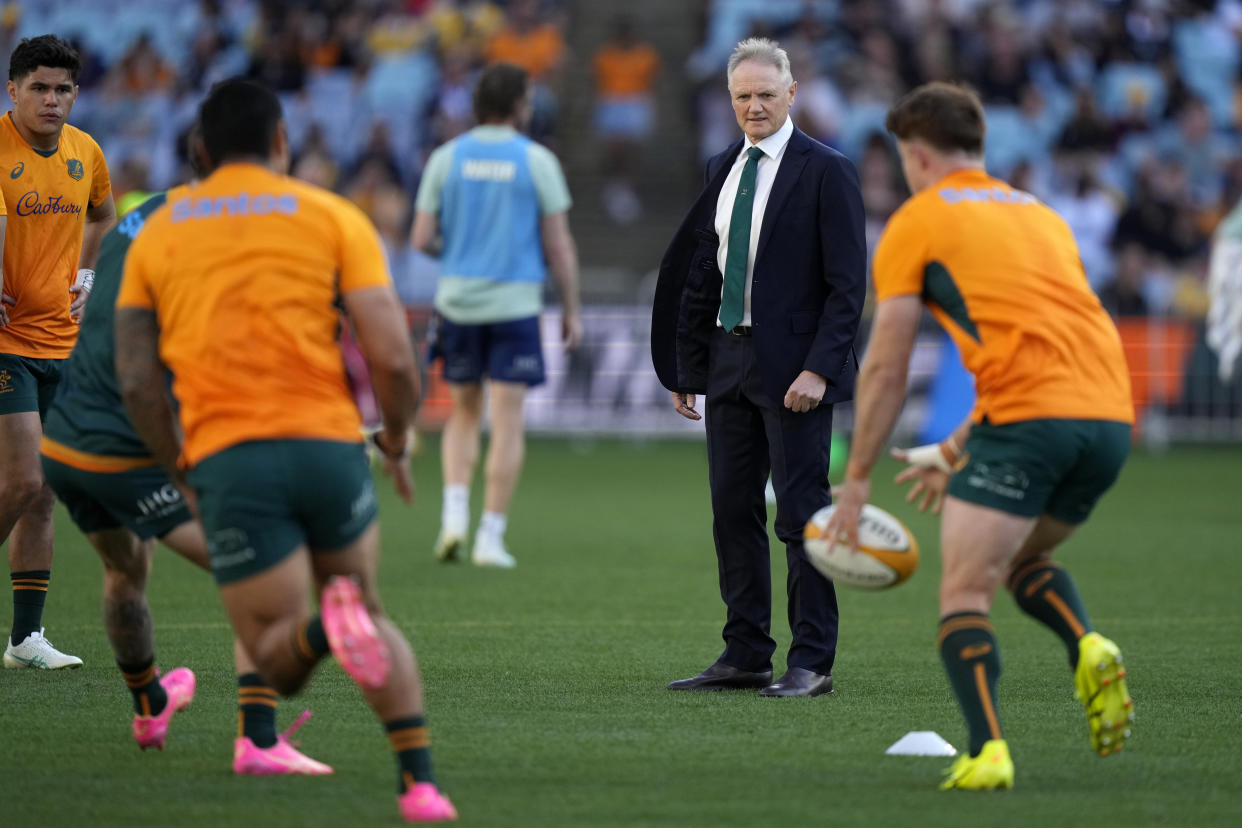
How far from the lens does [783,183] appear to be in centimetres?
702

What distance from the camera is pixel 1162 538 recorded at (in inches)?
492

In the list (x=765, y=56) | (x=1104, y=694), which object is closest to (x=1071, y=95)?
(x=765, y=56)

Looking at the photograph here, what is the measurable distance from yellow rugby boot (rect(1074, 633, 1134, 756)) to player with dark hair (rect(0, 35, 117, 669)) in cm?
415

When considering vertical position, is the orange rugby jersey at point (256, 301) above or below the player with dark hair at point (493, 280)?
above

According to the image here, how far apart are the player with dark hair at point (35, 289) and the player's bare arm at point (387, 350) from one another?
2.74 m

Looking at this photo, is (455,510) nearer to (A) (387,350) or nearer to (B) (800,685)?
(B) (800,685)

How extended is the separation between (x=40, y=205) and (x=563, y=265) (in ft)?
13.7

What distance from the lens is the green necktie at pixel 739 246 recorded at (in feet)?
23.2

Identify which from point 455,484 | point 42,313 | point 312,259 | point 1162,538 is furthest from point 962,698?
point 1162,538

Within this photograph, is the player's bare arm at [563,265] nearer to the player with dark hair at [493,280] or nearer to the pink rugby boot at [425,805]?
the player with dark hair at [493,280]

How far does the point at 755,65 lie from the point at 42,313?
3.10m

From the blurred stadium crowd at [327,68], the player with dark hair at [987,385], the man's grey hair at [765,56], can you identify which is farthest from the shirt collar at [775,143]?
the blurred stadium crowd at [327,68]

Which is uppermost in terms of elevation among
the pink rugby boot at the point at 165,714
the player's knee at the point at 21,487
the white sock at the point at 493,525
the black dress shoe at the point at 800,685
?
the player's knee at the point at 21,487

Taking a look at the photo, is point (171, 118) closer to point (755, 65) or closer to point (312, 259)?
point (755, 65)
